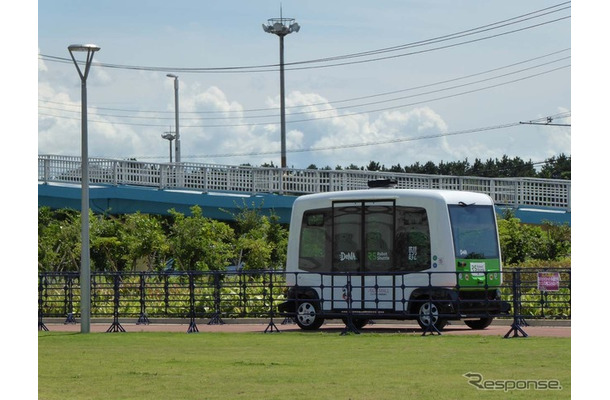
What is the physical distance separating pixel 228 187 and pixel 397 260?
23.0 meters

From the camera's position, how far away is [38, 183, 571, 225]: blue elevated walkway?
152ft

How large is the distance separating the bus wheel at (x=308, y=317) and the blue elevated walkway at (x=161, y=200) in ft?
61.6

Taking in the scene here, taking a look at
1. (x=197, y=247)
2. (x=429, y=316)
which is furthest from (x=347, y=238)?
(x=197, y=247)

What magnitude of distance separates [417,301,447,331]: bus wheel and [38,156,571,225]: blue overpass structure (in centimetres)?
1731

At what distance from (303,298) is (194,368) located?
985cm

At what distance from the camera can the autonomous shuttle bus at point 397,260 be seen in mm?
24250

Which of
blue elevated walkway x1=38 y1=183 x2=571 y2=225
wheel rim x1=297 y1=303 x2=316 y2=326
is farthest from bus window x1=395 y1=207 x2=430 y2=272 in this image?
blue elevated walkway x1=38 y1=183 x2=571 y2=225

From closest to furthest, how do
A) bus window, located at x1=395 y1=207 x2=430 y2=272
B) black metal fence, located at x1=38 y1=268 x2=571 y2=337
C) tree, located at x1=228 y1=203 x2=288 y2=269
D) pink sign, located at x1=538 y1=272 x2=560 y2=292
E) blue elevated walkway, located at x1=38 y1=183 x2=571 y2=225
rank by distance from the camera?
pink sign, located at x1=538 y1=272 x2=560 y2=292, black metal fence, located at x1=38 y1=268 x2=571 y2=337, bus window, located at x1=395 y1=207 x2=430 y2=272, tree, located at x1=228 y1=203 x2=288 y2=269, blue elevated walkway, located at x1=38 y1=183 x2=571 y2=225

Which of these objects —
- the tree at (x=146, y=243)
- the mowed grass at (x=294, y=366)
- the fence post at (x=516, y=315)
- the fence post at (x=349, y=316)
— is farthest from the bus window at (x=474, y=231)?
the tree at (x=146, y=243)

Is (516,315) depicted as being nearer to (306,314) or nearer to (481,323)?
Result: (481,323)

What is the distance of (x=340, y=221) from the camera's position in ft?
87.0

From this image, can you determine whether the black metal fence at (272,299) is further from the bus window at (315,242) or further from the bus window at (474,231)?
the bus window at (474,231)

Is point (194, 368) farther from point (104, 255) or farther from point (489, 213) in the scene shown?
point (104, 255)

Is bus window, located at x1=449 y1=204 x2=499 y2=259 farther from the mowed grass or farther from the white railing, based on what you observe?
the white railing
